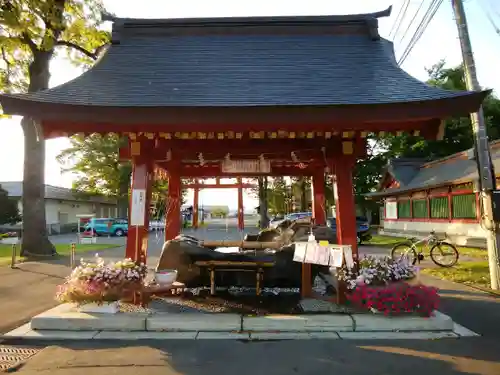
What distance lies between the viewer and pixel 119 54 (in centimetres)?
885

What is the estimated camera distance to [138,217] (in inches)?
292

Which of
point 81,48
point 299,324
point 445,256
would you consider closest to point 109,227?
point 81,48

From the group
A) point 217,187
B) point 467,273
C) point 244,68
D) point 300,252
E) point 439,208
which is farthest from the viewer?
point 439,208

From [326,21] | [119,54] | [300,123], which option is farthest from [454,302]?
[119,54]

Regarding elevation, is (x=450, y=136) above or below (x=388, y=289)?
above

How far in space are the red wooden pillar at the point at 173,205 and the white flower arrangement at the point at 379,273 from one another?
5.25 meters

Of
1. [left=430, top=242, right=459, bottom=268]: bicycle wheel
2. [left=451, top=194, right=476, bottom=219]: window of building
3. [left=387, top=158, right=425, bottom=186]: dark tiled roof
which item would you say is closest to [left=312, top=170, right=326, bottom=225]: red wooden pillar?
[left=430, top=242, right=459, bottom=268]: bicycle wheel

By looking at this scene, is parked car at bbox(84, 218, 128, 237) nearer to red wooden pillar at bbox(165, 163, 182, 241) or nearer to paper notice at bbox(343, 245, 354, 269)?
red wooden pillar at bbox(165, 163, 182, 241)

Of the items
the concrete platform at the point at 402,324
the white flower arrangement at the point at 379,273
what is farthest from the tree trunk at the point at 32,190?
the concrete platform at the point at 402,324

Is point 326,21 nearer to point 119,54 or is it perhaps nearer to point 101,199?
point 119,54

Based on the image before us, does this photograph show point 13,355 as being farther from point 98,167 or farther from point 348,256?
point 98,167

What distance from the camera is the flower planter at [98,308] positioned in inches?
249

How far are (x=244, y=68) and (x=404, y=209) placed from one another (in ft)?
79.5

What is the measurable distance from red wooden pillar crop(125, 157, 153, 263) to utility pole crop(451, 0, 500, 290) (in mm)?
7380
